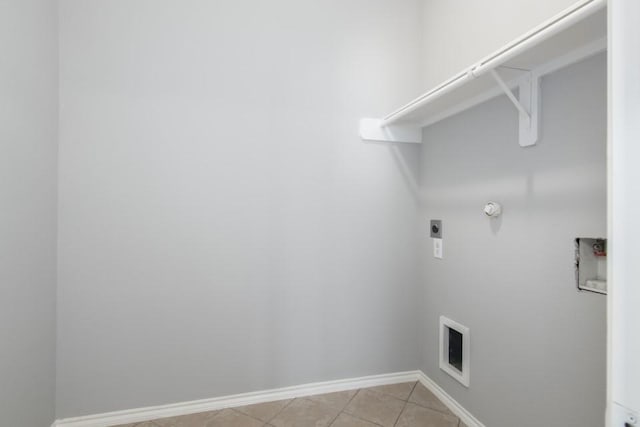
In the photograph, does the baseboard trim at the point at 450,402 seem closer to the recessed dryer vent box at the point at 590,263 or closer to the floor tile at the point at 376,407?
the floor tile at the point at 376,407

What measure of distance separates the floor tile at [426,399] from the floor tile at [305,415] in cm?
52

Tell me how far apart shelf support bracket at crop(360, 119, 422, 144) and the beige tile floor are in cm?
169

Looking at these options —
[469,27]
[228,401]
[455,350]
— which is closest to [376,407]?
[455,350]

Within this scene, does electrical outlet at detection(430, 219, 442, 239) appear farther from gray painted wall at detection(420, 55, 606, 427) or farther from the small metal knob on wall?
the small metal knob on wall

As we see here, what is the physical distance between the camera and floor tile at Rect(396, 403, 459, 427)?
1836mm

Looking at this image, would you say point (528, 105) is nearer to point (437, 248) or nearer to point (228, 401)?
point (437, 248)

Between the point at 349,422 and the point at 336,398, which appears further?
the point at 336,398

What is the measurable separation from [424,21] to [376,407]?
258cm

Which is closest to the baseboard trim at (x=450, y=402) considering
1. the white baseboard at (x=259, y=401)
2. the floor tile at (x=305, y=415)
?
the white baseboard at (x=259, y=401)

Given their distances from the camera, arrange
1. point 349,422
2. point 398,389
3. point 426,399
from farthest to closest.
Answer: point 398,389 < point 426,399 < point 349,422

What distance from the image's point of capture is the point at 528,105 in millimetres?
1474

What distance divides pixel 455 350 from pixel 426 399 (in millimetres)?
381

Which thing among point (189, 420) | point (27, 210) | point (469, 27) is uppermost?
point (469, 27)
